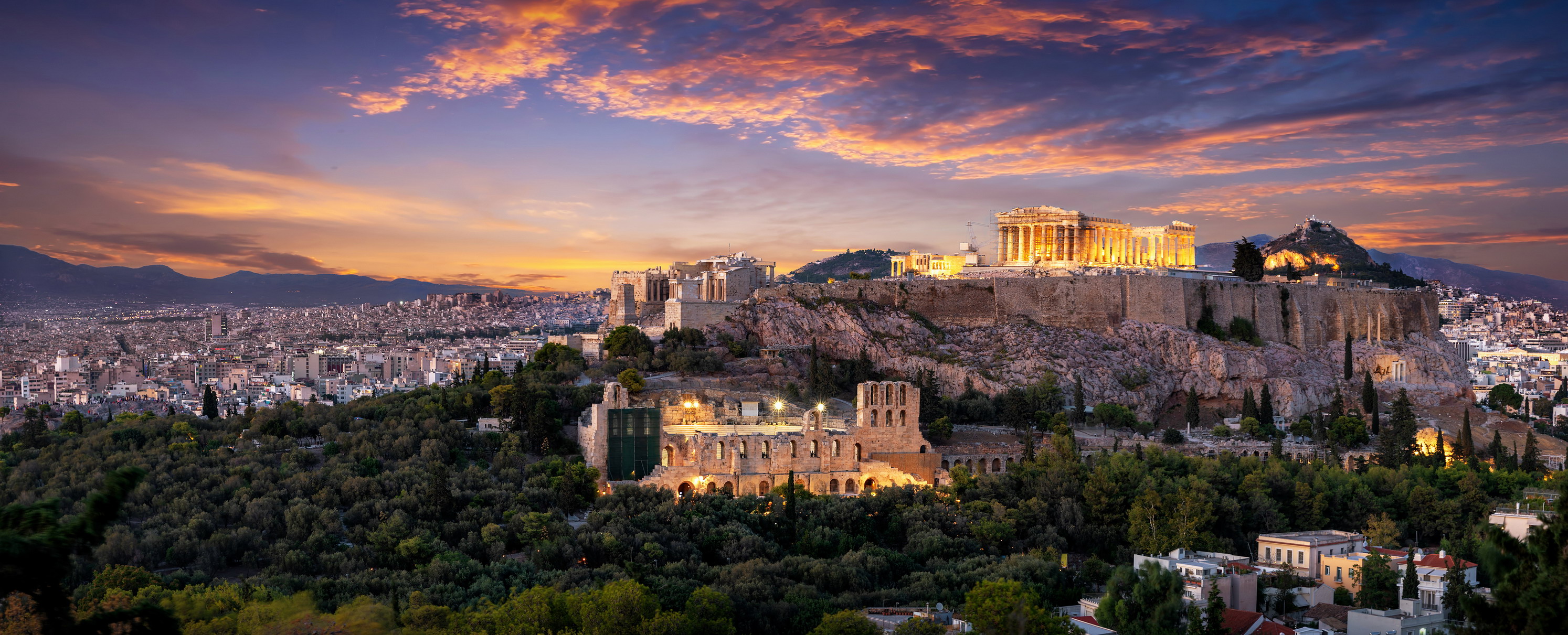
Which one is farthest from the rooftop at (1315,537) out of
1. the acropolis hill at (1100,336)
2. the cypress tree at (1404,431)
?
the acropolis hill at (1100,336)

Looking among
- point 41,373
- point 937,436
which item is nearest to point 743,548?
point 937,436

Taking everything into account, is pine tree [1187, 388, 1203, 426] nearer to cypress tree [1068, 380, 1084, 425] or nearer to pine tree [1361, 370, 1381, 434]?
cypress tree [1068, 380, 1084, 425]

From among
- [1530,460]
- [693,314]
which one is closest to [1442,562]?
[1530,460]

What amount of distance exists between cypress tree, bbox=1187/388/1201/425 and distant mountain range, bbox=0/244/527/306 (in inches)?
1821

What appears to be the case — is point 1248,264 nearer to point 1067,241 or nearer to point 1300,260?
point 1067,241

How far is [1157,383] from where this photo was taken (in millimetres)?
55000

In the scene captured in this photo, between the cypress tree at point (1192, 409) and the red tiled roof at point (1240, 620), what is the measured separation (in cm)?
2839

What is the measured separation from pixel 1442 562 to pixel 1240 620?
324 inches

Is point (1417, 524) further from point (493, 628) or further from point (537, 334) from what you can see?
point (537, 334)

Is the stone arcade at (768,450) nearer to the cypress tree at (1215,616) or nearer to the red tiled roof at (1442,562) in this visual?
the cypress tree at (1215,616)

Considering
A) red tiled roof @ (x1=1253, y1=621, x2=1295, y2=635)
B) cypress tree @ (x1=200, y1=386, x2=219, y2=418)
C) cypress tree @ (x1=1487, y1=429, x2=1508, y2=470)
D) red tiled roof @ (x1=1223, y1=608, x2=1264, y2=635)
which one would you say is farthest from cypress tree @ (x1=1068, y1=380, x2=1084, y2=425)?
cypress tree @ (x1=200, y1=386, x2=219, y2=418)

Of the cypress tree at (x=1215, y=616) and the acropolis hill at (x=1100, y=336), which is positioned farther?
the acropolis hill at (x=1100, y=336)

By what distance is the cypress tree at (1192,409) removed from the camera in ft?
171

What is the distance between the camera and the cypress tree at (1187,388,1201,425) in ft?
171
